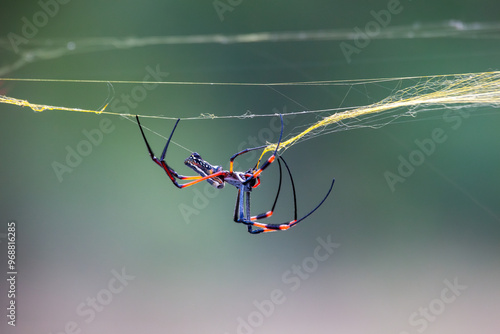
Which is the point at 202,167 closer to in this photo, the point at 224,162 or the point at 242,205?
the point at 242,205

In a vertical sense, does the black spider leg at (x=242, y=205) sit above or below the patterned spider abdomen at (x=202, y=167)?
below

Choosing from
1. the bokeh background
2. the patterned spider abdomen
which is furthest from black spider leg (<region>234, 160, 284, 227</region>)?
the bokeh background

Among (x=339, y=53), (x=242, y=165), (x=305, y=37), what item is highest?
(x=305, y=37)

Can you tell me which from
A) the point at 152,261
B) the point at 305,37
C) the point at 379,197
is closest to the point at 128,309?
the point at 152,261

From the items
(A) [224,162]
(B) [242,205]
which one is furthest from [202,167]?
(A) [224,162]

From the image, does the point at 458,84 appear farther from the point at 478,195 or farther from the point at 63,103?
the point at 63,103

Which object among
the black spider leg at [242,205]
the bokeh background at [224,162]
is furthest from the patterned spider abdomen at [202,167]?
the bokeh background at [224,162]

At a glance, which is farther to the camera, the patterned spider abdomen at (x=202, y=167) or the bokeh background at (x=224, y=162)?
the bokeh background at (x=224, y=162)

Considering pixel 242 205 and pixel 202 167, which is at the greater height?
pixel 202 167

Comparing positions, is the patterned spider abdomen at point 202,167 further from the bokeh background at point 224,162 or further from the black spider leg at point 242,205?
the bokeh background at point 224,162

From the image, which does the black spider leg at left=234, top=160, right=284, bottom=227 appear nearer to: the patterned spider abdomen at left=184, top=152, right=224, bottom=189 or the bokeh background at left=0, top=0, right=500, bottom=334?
the patterned spider abdomen at left=184, top=152, right=224, bottom=189

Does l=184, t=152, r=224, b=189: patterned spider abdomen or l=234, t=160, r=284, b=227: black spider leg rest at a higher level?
l=184, t=152, r=224, b=189: patterned spider abdomen
